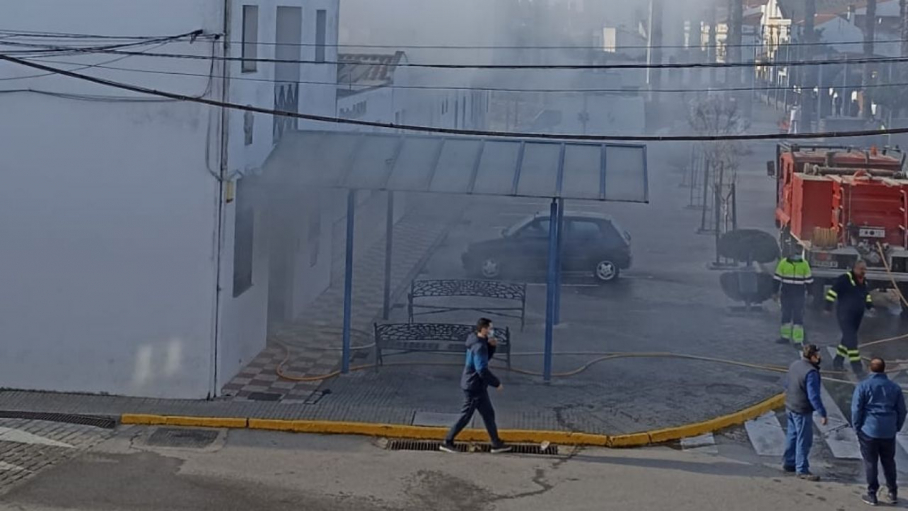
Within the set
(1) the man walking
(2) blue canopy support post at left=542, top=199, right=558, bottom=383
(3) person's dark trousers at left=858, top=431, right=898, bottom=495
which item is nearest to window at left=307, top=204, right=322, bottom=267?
(2) blue canopy support post at left=542, top=199, right=558, bottom=383

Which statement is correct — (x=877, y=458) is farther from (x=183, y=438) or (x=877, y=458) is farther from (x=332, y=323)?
(x=332, y=323)

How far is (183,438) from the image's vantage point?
11047 mm

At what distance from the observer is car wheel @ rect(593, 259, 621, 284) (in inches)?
775

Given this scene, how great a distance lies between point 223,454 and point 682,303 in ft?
30.9

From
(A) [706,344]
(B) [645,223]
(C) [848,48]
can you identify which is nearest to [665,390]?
(A) [706,344]

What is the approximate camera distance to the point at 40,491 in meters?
9.33

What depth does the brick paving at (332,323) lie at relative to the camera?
12906 millimetres

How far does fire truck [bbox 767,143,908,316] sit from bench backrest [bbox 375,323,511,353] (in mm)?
5793

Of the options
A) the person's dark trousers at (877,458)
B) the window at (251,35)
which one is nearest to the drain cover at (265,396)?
the window at (251,35)

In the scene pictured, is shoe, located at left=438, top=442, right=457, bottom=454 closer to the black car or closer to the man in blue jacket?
the man in blue jacket

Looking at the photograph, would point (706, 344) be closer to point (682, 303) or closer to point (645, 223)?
point (682, 303)

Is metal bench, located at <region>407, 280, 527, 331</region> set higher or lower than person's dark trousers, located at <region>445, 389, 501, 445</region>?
higher

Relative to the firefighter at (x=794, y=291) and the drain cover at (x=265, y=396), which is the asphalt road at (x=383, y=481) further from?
the firefighter at (x=794, y=291)

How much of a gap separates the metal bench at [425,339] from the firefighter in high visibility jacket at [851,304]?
3709 mm
